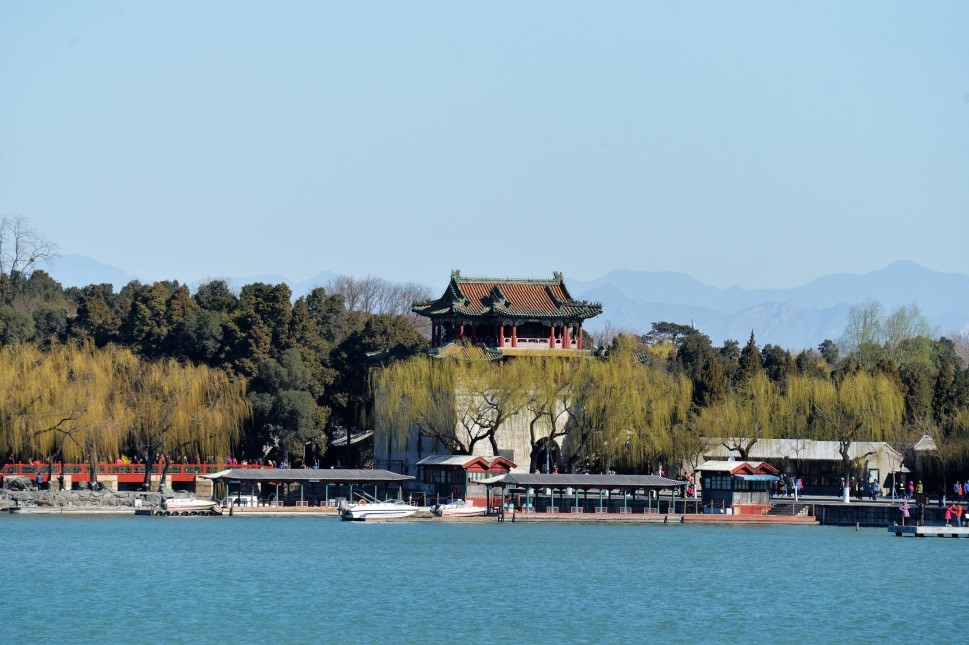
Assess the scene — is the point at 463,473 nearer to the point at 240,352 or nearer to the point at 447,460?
the point at 447,460

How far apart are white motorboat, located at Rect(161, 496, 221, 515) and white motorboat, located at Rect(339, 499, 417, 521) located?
199 inches

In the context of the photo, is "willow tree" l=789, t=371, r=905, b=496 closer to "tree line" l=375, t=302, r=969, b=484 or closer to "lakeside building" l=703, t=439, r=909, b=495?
"tree line" l=375, t=302, r=969, b=484

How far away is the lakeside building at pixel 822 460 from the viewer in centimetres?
7688

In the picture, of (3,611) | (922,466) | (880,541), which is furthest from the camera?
(922,466)

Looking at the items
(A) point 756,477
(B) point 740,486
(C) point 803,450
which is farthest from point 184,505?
(C) point 803,450

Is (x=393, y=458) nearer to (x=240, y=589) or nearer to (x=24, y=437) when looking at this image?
(x=24, y=437)

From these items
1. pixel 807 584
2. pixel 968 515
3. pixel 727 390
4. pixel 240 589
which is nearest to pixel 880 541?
pixel 968 515

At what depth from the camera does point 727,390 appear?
79625 millimetres

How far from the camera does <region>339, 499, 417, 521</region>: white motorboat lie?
222ft

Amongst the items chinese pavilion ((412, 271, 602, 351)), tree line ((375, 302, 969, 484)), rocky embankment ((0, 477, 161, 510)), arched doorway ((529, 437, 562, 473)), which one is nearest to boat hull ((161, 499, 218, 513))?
rocky embankment ((0, 477, 161, 510))

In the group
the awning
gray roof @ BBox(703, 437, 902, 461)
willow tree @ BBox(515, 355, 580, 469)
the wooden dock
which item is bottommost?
the wooden dock

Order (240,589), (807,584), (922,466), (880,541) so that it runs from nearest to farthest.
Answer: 1. (240,589)
2. (807,584)
3. (880,541)
4. (922,466)

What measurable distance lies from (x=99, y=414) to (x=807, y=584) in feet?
104

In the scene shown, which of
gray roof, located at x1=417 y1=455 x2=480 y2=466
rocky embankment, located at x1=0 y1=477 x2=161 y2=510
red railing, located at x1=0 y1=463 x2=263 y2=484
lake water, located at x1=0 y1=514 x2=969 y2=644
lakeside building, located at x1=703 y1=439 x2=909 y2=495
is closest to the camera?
lake water, located at x1=0 y1=514 x2=969 y2=644
